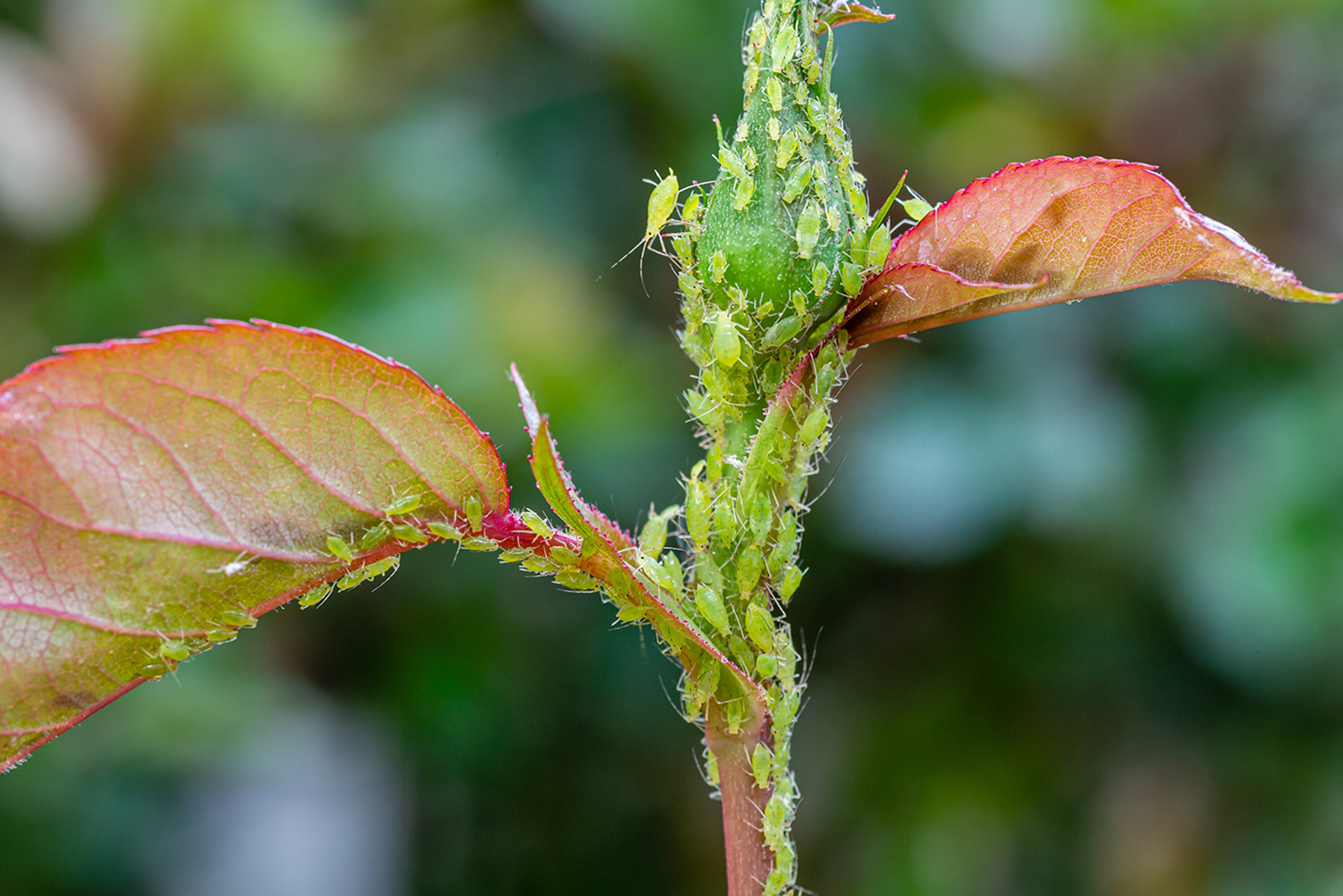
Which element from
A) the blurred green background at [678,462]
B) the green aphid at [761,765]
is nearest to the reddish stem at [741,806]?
the green aphid at [761,765]

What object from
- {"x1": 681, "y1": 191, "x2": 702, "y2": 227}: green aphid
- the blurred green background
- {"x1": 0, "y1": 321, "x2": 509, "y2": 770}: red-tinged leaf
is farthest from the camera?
the blurred green background

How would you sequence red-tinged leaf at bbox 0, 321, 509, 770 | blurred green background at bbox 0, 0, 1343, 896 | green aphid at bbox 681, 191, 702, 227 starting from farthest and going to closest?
1. blurred green background at bbox 0, 0, 1343, 896
2. green aphid at bbox 681, 191, 702, 227
3. red-tinged leaf at bbox 0, 321, 509, 770

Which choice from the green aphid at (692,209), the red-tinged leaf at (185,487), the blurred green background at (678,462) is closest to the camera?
the red-tinged leaf at (185,487)

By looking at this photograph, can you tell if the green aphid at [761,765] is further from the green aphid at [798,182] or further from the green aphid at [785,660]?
the green aphid at [798,182]

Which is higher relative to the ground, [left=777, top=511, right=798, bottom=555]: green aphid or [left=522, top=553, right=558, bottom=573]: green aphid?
[left=777, top=511, right=798, bottom=555]: green aphid

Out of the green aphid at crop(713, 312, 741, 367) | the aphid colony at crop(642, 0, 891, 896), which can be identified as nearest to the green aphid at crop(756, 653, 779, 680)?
the aphid colony at crop(642, 0, 891, 896)

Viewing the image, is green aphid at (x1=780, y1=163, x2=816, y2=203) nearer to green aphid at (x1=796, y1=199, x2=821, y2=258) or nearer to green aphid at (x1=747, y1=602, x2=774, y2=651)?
green aphid at (x1=796, y1=199, x2=821, y2=258)

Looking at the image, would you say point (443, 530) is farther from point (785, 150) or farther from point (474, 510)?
point (785, 150)
